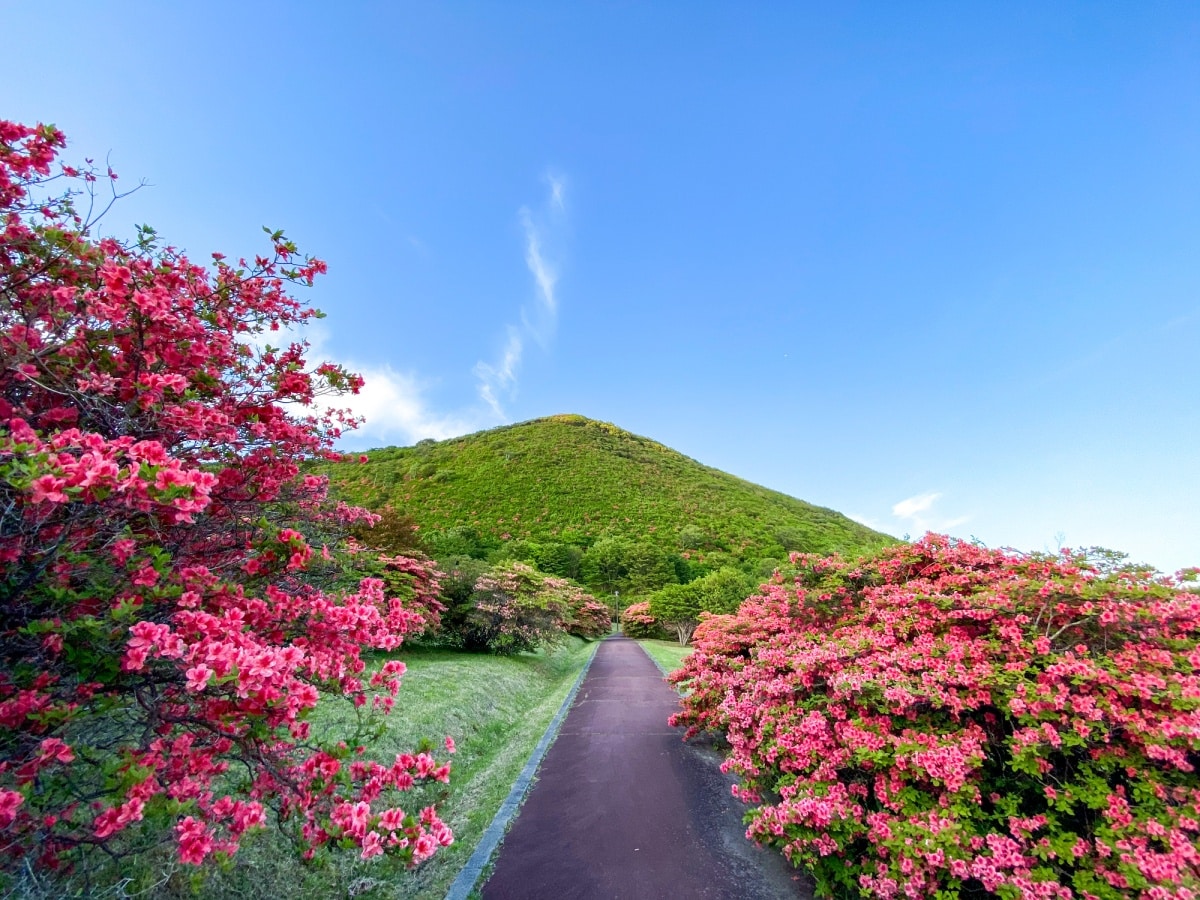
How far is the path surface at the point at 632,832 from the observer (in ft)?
12.9

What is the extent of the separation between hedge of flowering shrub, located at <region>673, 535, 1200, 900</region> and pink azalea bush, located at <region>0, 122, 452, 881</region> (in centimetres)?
286

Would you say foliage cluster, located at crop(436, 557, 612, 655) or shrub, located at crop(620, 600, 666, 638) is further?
shrub, located at crop(620, 600, 666, 638)

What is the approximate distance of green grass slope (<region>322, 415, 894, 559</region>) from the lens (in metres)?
38.7

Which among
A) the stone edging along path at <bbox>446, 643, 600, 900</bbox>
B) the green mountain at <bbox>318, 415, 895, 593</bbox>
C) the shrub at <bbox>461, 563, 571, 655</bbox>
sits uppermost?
the green mountain at <bbox>318, 415, 895, 593</bbox>

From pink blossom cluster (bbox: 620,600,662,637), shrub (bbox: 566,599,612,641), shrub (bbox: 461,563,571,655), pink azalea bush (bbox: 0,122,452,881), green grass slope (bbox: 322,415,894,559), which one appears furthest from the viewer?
green grass slope (bbox: 322,415,894,559)

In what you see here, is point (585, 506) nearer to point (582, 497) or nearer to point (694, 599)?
point (582, 497)

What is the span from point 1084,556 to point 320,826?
218 inches

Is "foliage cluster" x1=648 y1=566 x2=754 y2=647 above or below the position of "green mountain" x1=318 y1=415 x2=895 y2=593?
below

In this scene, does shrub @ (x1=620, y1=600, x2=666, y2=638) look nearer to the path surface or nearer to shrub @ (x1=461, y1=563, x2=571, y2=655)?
shrub @ (x1=461, y1=563, x2=571, y2=655)

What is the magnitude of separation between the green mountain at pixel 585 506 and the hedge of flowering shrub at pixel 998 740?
86.6ft

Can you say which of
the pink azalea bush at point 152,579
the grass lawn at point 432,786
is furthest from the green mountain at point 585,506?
the pink azalea bush at point 152,579

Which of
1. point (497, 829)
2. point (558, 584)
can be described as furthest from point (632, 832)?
point (558, 584)

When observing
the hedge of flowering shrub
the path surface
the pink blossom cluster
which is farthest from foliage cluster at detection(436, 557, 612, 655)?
the pink blossom cluster

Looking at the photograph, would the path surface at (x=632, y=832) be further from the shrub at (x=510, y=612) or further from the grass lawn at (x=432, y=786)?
the shrub at (x=510, y=612)
